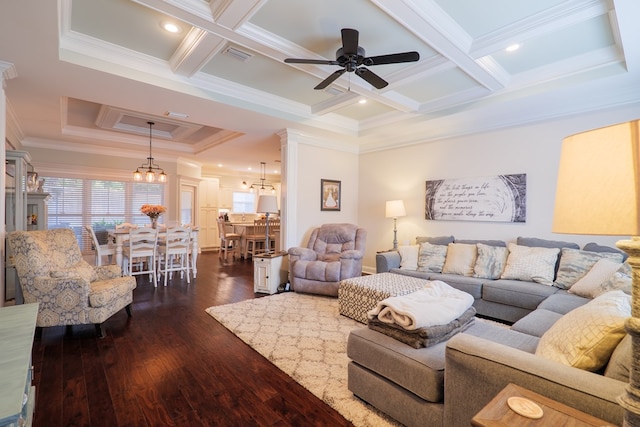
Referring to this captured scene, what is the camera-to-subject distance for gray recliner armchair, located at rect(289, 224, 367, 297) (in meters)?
4.11

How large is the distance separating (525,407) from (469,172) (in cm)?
396

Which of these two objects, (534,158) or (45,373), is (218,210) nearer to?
(45,373)

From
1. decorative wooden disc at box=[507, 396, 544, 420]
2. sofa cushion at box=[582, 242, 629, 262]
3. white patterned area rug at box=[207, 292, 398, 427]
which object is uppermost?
sofa cushion at box=[582, 242, 629, 262]

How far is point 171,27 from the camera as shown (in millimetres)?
2592

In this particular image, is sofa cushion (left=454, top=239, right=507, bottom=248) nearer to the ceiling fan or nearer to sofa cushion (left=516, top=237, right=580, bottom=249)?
sofa cushion (left=516, top=237, right=580, bottom=249)

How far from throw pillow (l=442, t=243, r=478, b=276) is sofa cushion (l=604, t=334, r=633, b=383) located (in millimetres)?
2686

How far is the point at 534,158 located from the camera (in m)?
3.84

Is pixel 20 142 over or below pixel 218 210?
over

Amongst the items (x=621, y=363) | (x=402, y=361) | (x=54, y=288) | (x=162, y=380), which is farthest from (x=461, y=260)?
(x=54, y=288)

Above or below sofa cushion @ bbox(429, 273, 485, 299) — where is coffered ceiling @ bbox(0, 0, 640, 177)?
above

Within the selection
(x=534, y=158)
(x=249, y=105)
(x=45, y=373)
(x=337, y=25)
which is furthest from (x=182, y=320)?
(x=534, y=158)

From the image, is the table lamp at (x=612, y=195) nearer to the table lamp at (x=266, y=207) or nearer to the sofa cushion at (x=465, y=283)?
the sofa cushion at (x=465, y=283)

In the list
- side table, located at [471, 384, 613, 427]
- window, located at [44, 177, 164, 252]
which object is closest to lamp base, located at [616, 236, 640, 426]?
side table, located at [471, 384, 613, 427]

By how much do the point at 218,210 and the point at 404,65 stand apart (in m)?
7.89
